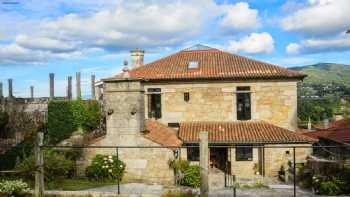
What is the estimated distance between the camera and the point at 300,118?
175 ft

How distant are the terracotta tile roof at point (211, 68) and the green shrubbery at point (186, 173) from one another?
6.38 metres

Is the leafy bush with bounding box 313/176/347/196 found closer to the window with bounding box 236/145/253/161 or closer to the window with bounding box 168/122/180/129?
the window with bounding box 236/145/253/161

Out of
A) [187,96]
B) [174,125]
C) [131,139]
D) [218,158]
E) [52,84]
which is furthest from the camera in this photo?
[52,84]

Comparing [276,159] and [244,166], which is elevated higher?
[276,159]

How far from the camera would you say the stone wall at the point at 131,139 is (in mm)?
15617

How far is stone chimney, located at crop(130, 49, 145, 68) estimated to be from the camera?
27781mm

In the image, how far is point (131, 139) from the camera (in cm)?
1582

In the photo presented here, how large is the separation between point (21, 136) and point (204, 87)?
34.0 feet

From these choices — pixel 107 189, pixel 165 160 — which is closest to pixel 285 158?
pixel 165 160

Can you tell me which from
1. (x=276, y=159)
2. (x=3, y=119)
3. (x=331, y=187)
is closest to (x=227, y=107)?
(x=276, y=159)

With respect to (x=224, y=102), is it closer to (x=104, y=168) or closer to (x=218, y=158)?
(x=218, y=158)

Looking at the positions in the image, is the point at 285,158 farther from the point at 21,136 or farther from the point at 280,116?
the point at 21,136

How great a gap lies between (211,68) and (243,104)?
2.82 metres

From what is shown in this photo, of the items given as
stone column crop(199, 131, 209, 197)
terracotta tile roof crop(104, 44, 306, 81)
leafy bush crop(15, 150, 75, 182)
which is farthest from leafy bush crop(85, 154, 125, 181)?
terracotta tile roof crop(104, 44, 306, 81)
